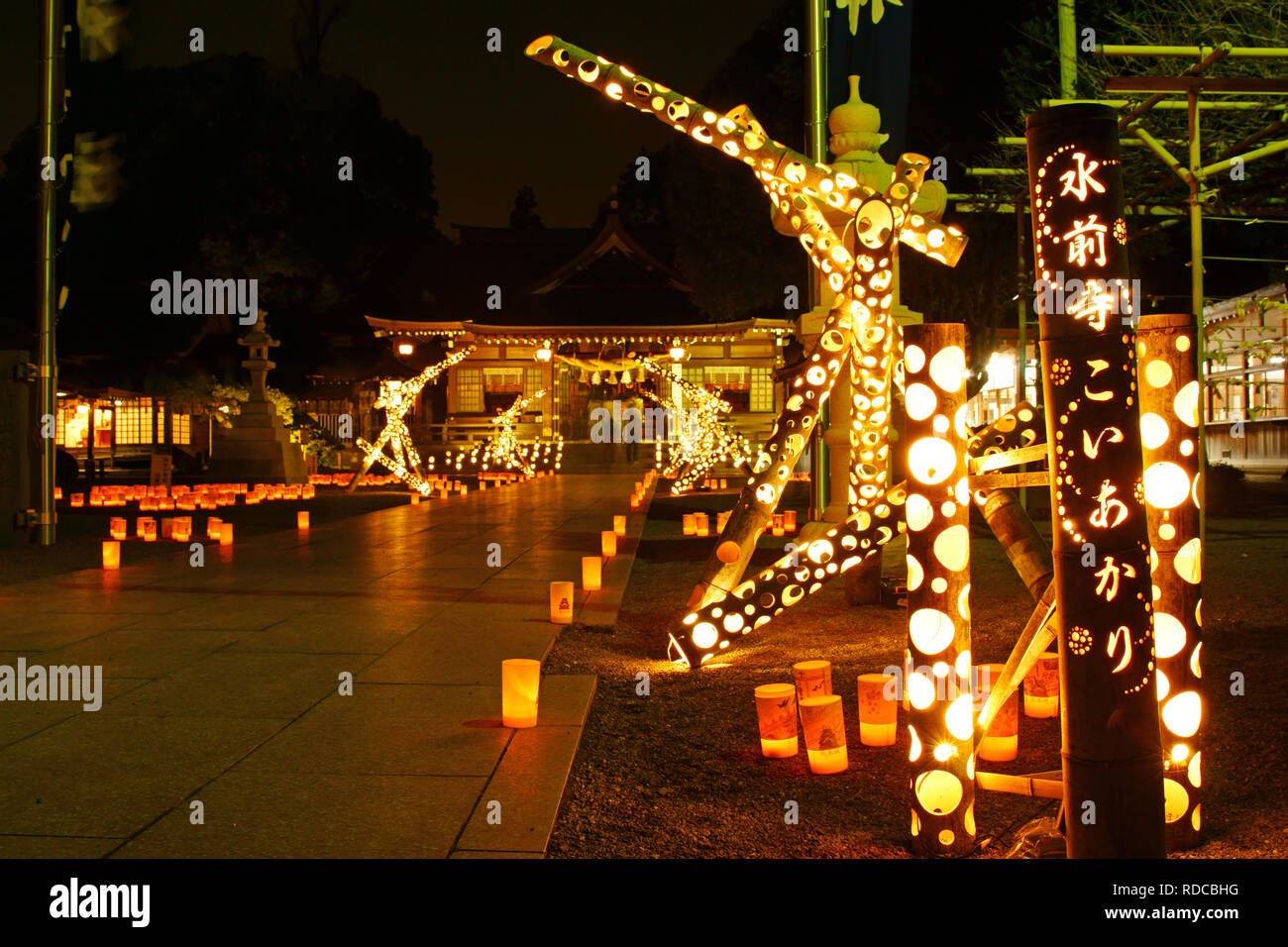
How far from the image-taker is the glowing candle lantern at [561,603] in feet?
25.7

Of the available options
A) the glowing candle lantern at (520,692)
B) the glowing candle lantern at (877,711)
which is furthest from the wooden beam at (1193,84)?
the glowing candle lantern at (520,692)

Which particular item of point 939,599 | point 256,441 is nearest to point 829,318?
point 939,599

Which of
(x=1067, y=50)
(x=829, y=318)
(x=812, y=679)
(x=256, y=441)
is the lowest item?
(x=812, y=679)

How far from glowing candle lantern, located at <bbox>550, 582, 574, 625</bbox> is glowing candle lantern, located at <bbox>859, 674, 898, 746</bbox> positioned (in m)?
3.43

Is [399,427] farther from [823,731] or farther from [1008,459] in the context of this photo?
[1008,459]

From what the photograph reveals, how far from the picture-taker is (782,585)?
628 cm

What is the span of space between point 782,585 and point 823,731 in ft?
6.58

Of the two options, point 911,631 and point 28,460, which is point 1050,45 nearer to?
point 911,631

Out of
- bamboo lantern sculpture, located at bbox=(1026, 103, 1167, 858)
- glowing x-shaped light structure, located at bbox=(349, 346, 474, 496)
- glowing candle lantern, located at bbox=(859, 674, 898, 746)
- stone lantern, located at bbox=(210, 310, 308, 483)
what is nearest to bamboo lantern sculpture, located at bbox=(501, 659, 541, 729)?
glowing candle lantern, located at bbox=(859, 674, 898, 746)

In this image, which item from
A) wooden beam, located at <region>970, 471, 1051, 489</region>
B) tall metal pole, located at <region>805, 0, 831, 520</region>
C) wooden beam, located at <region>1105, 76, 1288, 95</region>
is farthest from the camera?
tall metal pole, located at <region>805, 0, 831, 520</region>

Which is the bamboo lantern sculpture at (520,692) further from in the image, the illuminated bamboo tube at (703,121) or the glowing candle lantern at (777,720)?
the illuminated bamboo tube at (703,121)

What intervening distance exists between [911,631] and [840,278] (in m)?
4.15

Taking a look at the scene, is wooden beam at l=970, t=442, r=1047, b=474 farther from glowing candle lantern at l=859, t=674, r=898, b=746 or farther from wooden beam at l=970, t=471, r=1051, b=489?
glowing candle lantern at l=859, t=674, r=898, b=746

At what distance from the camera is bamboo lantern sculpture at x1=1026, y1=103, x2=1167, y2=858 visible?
2.86 metres
